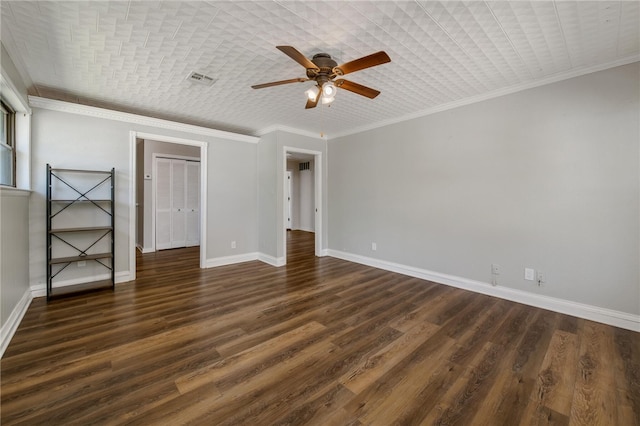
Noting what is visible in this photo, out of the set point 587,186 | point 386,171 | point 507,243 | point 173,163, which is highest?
point 173,163

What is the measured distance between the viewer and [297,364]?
1.90 m

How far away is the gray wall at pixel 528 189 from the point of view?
8.13 ft

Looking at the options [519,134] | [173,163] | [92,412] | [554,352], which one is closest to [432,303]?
[554,352]

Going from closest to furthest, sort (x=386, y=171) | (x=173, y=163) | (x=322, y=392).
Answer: (x=322, y=392), (x=386, y=171), (x=173, y=163)

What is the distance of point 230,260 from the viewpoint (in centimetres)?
480

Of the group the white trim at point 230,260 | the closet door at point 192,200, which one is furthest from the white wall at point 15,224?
the closet door at point 192,200

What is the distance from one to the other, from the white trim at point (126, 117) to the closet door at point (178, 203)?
7.57ft

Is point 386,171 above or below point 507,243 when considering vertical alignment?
above

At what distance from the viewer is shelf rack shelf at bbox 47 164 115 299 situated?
10.4ft

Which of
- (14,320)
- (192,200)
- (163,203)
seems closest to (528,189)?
(14,320)

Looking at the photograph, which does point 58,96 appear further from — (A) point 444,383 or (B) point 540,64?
(B) point 540,64

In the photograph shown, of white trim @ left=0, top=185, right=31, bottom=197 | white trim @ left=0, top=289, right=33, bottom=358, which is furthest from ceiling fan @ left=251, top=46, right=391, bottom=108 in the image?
white trim @ left=0, top=289, right=33, bottom=358

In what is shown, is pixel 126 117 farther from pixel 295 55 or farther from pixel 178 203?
pixel 295 55

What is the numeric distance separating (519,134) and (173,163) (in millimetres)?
6580
